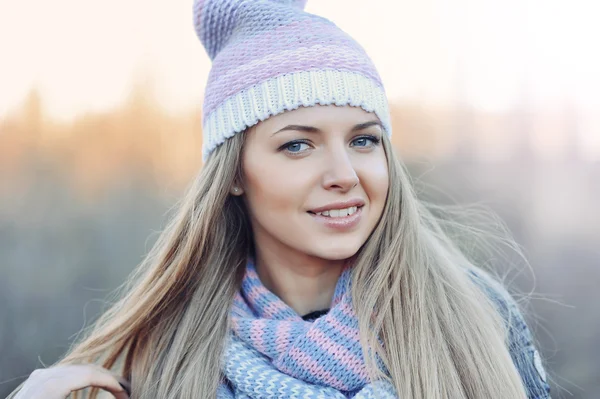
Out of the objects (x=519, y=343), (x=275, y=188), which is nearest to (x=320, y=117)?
(x=275, y=188)

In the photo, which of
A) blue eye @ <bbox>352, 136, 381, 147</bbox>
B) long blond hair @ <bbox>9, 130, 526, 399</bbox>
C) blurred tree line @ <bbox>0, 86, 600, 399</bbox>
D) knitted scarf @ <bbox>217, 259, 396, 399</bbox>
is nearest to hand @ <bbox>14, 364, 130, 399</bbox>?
long blond hair @ <bbox>9, 130, 526, 399</bbox>

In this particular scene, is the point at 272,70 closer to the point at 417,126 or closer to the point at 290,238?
the point at 290,238

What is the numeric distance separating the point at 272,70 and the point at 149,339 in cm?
84

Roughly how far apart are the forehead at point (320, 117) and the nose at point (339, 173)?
72mm

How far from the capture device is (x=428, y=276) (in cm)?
162

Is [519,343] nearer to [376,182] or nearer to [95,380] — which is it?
[376,182]

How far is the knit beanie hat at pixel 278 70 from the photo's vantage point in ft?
4.98

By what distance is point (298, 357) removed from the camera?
4.75ft

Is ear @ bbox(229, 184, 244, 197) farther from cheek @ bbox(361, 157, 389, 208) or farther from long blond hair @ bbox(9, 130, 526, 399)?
cheek @ bbox(361, 157, 389, 208)

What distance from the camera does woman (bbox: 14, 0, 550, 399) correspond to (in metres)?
1.45

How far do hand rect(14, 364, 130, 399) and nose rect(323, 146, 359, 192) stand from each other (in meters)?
0.74

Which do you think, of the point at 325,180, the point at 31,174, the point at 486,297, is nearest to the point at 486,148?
the point at 486,297

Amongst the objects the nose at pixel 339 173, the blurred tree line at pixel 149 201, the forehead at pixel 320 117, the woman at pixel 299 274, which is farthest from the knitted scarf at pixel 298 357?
the blurred tree line at pixel 149 201

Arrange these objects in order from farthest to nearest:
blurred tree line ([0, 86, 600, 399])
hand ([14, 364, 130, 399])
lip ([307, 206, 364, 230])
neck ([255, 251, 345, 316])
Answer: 1. blurred tree line ([0, 86, 600, 399])
2. neck ([255, 251, 345, 316])
3. lip ([307, 206, 364, 230])
4. hand ([14, 364, 130, 399])
